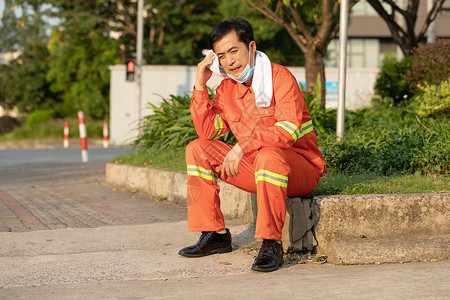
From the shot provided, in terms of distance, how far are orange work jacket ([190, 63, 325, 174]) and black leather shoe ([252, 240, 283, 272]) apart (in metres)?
0.59

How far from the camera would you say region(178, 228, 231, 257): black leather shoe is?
4598 millimetres

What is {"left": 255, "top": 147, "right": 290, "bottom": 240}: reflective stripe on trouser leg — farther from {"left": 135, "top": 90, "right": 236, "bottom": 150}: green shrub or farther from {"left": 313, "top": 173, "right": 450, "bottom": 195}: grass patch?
{"left": 135, "top": 90, "right": 236, "bottom": 150}: green shrub

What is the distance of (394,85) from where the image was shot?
37.6 feet

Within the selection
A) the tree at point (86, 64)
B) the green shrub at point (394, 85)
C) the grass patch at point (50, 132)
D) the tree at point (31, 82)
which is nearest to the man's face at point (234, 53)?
the green shrub at point (394, 85)

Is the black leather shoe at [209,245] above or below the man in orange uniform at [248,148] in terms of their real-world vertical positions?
below

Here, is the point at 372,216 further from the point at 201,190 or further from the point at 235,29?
the point at 235,29

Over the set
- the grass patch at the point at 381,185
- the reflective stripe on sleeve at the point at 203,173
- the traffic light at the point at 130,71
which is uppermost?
the traffic light at the point at 130,71

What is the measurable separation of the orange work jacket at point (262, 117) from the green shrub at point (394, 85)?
23.0ft

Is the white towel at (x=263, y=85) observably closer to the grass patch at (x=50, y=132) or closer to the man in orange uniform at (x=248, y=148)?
the man in orange uniform at (x=248, y=148)

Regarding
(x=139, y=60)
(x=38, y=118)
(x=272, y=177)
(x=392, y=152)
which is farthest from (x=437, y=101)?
(x=38, y=118)

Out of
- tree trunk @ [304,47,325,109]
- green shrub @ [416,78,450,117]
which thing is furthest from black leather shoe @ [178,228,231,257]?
tree trunk @ [304,47,325,109]

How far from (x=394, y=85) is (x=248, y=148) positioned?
7.68m

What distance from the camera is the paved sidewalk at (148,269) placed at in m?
3.67

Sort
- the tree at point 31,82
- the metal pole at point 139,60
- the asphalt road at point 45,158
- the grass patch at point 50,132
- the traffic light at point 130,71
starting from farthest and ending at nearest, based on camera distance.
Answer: the tree at point 31,82 → the grass patch at point 50,132 → the metal pole at point 139,60 → the traffic light at point 130,71 → the asphalt road at point 45,158
